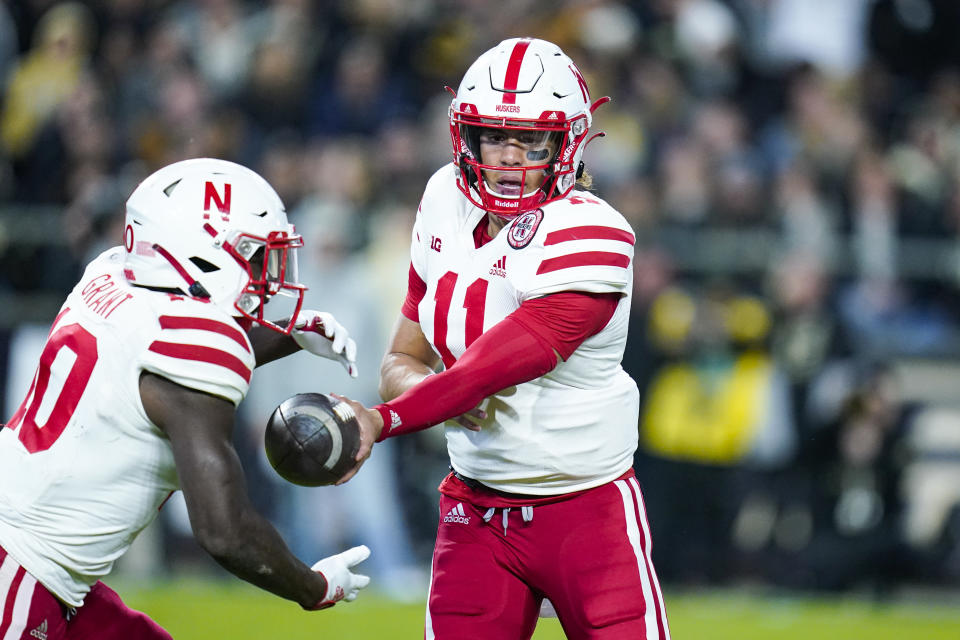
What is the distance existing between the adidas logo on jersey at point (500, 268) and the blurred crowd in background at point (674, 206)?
4.39m

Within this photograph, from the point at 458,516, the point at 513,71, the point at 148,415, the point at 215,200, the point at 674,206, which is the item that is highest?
the point at 513,71

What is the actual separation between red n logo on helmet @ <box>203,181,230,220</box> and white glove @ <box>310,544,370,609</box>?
2.89 feet

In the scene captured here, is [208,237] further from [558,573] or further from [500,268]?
[558,573]

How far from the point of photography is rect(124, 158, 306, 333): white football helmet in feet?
10.6

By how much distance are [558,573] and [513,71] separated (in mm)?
1361

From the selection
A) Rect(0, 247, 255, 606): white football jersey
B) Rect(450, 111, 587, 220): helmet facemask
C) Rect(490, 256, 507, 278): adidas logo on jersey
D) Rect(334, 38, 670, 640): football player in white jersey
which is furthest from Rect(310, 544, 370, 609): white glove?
Rect(450, 111, 587, 220): helmet facemask

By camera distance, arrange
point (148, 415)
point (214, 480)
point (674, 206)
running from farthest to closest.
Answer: point (674, 206), point (148, 415), point (214, 480)

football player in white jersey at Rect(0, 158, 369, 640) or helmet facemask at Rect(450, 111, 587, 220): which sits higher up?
helmet facemask at Rect(450, 111, 587, 220)

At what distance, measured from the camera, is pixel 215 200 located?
3.28m

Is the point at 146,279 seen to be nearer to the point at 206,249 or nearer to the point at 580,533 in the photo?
the point at 206,249

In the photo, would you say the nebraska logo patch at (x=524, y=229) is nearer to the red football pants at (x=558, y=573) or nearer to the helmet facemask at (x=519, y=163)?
the helmet facemask at (x=519, y=163)

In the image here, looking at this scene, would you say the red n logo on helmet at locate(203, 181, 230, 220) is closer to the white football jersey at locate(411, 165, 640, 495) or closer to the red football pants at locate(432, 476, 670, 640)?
the white football jersey at locate(411, 165, 640, 495)

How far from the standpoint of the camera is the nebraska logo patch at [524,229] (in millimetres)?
3584

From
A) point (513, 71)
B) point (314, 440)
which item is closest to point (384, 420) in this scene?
point (314, 440)
